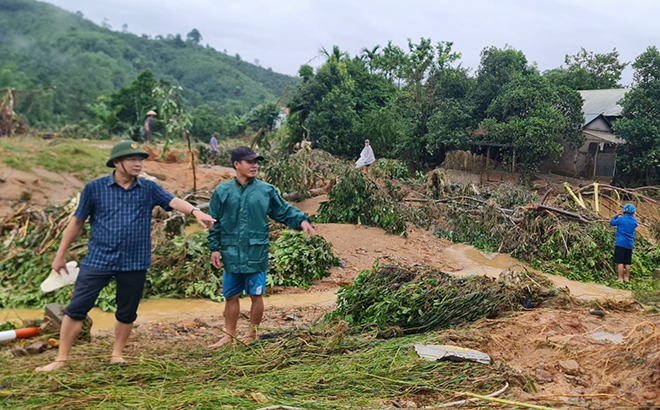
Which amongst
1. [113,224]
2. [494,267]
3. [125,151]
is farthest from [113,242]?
[494,267]

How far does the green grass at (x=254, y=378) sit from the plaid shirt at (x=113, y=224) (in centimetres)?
65

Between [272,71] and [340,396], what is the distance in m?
69.0

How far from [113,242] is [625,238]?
23.6ft

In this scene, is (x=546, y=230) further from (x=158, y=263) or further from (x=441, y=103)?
(x=441, y=103)

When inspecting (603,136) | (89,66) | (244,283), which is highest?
(89,66)

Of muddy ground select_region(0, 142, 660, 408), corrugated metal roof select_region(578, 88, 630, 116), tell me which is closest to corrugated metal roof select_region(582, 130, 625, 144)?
corrugated metal roof select_region(578, 88, 630, 116)

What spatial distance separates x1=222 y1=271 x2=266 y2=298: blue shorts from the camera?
13.2 feet

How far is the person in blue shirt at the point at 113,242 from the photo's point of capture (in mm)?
3434

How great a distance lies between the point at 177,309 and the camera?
244 inches

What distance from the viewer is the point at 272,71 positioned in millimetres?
68938

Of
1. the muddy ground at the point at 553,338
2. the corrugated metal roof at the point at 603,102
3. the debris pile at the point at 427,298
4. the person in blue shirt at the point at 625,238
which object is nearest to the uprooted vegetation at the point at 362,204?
the muddy ground at the point at 553,338

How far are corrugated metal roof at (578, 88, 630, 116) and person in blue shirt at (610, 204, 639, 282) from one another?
10.3m

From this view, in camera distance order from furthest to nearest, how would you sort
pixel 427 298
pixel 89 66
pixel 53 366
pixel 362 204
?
1. pixel 89 66
2. pixel 362 204
3. pixel 427 298
4. pixel 53 366

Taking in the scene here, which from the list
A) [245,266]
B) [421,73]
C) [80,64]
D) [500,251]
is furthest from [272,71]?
[245,266]
